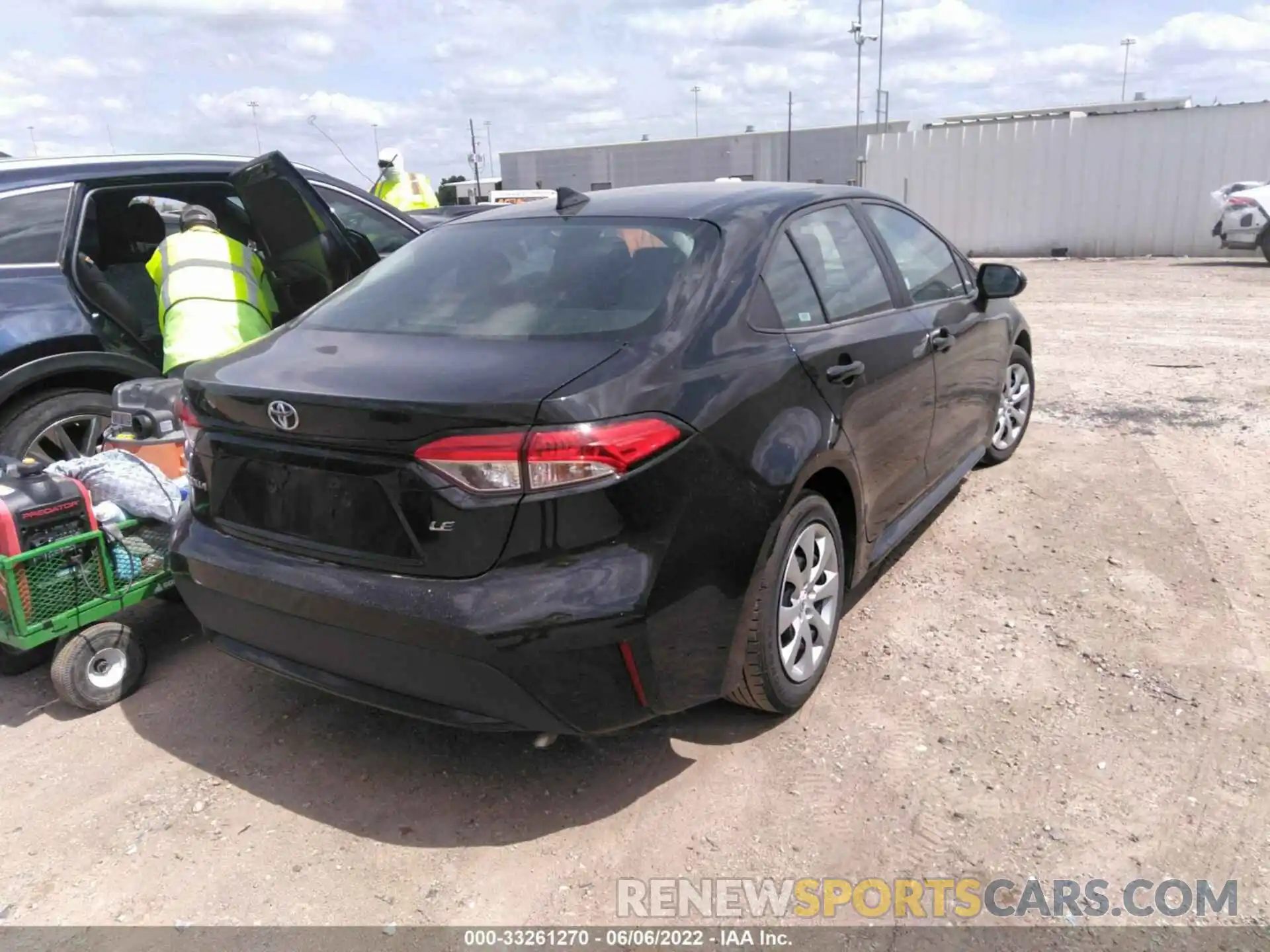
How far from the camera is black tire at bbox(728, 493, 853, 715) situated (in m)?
2.83

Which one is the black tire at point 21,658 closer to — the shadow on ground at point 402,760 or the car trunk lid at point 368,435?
the shadow on ground at point 402,760

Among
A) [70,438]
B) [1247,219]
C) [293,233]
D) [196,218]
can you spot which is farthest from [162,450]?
[1247,219]

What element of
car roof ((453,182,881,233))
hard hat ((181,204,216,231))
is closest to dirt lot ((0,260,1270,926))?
car roof ((453,182,881,233))

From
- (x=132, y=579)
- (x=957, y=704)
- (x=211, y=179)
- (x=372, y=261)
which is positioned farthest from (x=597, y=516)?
(x=211, y=179)

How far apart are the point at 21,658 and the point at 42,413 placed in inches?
43.5

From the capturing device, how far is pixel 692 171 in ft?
177

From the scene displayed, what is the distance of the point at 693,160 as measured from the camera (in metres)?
55.2

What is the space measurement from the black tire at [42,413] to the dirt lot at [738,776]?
3.10 feet

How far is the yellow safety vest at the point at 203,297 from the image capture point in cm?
414

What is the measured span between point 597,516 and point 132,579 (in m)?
2.15

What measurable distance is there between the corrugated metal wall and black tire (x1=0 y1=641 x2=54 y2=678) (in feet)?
71.1

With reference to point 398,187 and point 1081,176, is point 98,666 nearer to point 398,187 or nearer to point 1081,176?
point 398,187

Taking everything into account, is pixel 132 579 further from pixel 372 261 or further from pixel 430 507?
pixel 372 261

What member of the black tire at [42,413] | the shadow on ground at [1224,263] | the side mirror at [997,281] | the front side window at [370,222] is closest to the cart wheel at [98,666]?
the black tire at [42,413]
